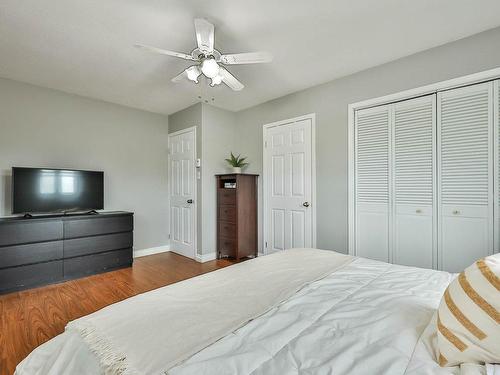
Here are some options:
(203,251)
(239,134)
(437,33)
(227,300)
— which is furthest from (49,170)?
(437,33)

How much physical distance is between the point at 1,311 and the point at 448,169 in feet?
14.0

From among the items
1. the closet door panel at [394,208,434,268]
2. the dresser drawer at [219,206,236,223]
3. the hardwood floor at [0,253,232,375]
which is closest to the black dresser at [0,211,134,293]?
the hardwood floor at [0,253,232,375]

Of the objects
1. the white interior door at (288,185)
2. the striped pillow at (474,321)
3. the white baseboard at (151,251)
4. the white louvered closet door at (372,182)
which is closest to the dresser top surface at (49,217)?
the white baseboard at (151,251)

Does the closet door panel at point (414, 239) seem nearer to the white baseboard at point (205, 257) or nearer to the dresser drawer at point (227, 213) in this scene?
the dresser drawer at point (227, 213)

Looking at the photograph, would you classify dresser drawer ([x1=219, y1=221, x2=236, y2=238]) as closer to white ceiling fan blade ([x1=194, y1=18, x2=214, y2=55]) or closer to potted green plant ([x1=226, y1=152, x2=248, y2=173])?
Result: potted green plant ([x1=226, y1=152, x2=248, y2=173])

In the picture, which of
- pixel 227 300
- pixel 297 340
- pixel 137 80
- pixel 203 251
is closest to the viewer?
pixel 297 340

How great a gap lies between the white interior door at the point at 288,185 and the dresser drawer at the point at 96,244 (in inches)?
79.7

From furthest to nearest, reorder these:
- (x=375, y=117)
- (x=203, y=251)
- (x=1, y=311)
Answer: (x=203, y=251), (x=375, y=117), (x=1, y=311)

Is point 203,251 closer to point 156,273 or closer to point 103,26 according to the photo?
point 156,273

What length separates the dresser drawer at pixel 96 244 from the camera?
3033 millimetres

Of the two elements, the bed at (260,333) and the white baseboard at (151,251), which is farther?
the white baseboard at (151,251)

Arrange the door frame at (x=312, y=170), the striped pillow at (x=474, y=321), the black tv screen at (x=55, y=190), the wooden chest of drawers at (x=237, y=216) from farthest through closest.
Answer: the wooden chest of drawers at (x=237, y=216)
the door frame at (x=312, y=170)
the black tv screen at (x=55, y=190)
the striped pillow at (x=474, y=321)

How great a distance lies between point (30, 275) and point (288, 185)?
3.22 m

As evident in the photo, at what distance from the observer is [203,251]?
150 inches
